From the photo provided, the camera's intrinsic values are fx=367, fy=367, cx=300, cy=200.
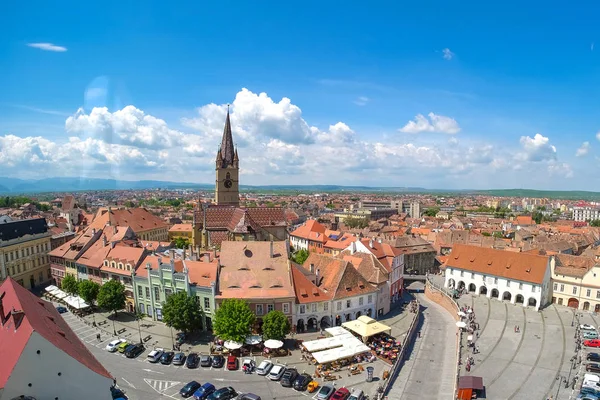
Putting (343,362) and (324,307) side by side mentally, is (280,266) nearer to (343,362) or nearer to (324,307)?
(324,307)

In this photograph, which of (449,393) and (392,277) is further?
(392,277)

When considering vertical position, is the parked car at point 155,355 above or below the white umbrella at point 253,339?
below

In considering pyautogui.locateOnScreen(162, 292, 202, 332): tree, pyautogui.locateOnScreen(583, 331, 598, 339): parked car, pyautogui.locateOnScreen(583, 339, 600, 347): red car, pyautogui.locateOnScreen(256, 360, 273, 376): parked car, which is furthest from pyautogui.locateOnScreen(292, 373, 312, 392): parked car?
pyautogui.locateOnScreen(583, 331, 598, 339): parked car

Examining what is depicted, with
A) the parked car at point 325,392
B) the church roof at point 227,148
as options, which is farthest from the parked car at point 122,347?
the church roof at point 227,148

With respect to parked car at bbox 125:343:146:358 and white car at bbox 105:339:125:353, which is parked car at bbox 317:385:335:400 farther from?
white car at bbox 105:339:125:353

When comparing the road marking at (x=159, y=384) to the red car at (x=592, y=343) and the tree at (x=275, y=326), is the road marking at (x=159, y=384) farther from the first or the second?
the red car at (x=592, y=343)

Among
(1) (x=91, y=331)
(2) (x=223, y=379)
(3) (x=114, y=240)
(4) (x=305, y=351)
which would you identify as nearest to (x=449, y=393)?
(4) (x=305, y=351)

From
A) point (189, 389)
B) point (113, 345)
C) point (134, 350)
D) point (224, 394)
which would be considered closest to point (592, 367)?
point (224, 394)
